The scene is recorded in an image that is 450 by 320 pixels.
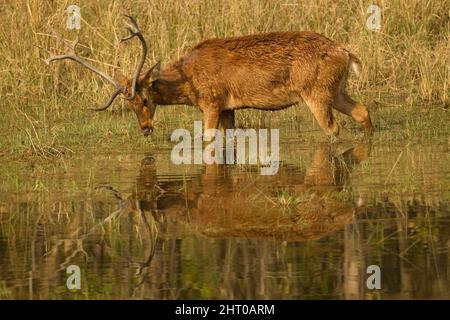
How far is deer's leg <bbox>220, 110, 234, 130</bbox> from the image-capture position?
13859mm

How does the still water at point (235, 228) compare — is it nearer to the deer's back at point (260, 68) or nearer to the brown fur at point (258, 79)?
the brown fur at point (258, 79)

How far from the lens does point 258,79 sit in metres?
13.5

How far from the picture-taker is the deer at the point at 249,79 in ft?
43.3

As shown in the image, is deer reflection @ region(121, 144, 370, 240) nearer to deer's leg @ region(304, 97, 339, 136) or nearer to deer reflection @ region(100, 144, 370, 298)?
deer reflection @ region(100, 144, 370, 298)

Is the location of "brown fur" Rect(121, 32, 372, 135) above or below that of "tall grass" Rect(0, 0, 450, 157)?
below

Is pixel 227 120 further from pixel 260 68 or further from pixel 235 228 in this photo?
pixel 235 228

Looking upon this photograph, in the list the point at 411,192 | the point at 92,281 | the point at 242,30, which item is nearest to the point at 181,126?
the point at 242,30

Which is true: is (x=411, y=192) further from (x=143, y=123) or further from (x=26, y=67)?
(x=26, y=67)

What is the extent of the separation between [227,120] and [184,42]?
11.5 ft

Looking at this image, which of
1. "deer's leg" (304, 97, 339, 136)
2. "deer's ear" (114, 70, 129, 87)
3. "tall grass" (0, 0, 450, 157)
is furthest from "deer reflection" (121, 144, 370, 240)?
"tall grass" (0, 0, 450, 157)

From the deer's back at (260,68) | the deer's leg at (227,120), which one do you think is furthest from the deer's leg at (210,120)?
the deer's leg at (227,120)

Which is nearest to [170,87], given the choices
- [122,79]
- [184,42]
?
[122,79]

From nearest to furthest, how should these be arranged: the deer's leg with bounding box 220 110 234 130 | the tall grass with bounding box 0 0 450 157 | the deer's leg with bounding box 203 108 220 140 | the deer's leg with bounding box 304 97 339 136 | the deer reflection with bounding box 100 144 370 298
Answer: the deer reflection with bounding box 100 144 370 298 < the deer's leg with bounding box 304 97 339 136 < the deer's leg with bounding box 203 108 220 140 < the deer's leg with bounding box 220 110 234 130 < the tall grass with bounding box 0 0 450 157

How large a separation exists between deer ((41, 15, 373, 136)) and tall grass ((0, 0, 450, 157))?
4.73ft
